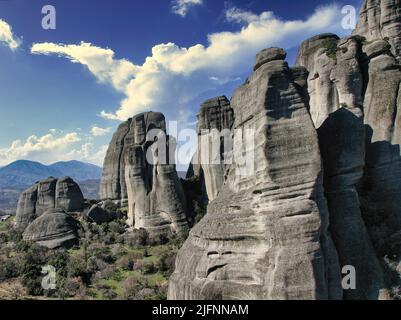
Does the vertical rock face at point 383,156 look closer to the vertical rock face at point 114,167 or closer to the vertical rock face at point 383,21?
the vertical rock face at point 383,21

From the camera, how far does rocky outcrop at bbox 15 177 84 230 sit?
38631mm

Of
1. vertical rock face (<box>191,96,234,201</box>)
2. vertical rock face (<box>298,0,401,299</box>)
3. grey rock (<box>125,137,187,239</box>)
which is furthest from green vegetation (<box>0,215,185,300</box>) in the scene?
vertical rock face (<box>298,0,401,299</box>)

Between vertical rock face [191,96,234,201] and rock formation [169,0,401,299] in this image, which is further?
vertical rock face [191,96,234,201]

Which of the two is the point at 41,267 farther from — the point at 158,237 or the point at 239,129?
the point at 239,129

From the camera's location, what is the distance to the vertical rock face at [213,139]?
30.8 m

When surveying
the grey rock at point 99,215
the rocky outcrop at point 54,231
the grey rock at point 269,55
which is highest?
the grey rock at point 269,55

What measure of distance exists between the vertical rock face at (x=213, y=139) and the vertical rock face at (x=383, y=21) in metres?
12.8

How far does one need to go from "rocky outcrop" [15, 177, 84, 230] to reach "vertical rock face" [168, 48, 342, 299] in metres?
30.0

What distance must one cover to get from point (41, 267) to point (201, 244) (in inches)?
674

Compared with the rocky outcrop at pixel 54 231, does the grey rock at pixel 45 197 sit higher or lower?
higher

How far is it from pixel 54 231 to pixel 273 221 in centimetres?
2515

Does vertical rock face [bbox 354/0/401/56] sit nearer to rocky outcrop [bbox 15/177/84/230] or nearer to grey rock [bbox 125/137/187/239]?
grey rock [bbox 125/137/187/239]

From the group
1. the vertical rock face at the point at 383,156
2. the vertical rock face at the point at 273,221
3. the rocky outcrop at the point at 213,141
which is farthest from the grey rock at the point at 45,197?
the vertical rock face at the point at 383,156

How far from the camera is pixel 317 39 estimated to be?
2259 cm
